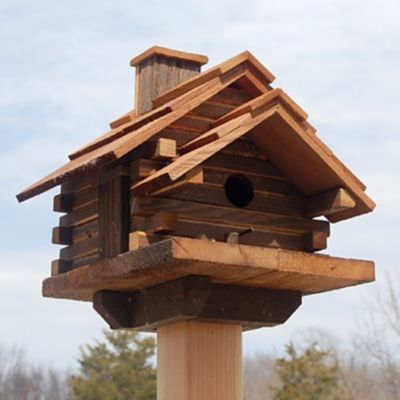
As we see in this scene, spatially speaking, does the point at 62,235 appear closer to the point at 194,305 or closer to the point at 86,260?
the point at 86,260

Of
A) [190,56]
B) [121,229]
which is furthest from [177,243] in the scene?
[190,56]

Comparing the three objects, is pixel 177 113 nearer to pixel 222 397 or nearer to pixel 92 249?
pixel 92 249

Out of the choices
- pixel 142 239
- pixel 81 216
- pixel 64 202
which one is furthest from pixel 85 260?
pixel 142 239

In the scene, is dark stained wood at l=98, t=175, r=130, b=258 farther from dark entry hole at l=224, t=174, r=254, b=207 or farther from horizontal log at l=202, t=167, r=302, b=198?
dark entry hole at l=224, t=174, r=254, b=207

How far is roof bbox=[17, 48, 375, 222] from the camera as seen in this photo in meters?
4.72

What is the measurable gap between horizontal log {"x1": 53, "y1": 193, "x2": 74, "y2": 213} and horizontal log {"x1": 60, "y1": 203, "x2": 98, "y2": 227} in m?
0.04

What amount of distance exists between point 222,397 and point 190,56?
1.98 metres

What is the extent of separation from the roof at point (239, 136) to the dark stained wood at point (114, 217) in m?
0.16

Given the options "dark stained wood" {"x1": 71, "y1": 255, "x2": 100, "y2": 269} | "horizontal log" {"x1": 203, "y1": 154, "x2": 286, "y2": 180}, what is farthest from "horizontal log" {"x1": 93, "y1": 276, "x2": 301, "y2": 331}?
"horizontal log" {"x1": 203, "y1": 154, "x2": 286, "y2": 180}

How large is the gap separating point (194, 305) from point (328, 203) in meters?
0.91

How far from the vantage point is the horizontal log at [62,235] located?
547 centimetres

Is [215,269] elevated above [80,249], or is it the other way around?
[80,249]

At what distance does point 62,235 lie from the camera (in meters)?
5.48

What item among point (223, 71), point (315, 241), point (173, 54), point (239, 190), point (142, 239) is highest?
point (173, 54)
